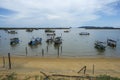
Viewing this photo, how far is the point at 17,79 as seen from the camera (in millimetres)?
15219

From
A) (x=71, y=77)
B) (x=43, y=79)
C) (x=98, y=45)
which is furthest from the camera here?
(x=98, y=45)

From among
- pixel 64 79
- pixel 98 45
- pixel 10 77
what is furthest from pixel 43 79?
pixel 98 45

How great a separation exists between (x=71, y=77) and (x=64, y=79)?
104 centimetres

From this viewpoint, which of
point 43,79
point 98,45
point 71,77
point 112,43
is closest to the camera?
point 43,79

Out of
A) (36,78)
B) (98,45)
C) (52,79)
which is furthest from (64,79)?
(98,45)

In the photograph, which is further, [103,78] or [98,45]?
[98,45]

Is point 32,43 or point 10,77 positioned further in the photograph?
point 32,43

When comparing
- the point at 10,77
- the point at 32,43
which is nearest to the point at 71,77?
the point at 10,77

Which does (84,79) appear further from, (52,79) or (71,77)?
(52,79)

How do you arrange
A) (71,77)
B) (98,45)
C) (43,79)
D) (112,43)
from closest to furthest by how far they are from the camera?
(43,79) < (71,77) < (98,45) < (112,43)

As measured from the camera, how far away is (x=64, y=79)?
1542 centimetres

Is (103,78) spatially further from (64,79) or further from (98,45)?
(98,45)

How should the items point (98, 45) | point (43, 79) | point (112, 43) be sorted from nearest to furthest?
point (43, 79) < point (98, 45) < point (112, 43)

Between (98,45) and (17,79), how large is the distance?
42.2 m
